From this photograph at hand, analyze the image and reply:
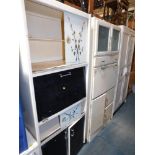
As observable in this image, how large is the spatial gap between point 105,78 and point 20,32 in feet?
4.46

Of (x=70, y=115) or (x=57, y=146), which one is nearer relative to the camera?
(x=57, y=146)

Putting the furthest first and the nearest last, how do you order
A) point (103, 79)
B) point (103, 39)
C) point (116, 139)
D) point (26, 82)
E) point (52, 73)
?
point (116, 139), point (103, 79), point (103, 39), point (52, 73), point (26, 82)

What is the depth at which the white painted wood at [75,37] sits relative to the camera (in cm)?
112

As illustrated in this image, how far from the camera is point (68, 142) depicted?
4.51 ft

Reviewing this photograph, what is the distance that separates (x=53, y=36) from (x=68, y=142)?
1.19 metres

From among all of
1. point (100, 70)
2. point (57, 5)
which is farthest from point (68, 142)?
point (57, 5)

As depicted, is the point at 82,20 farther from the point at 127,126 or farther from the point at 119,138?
the point at 127,126

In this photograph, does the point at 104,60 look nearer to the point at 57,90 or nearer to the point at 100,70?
the point at 100,70

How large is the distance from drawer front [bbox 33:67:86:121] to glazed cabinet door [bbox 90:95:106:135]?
0.41 m

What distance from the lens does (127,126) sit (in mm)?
2326

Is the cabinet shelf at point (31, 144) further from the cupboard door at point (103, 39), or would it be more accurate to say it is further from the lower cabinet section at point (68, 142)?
the cupboard door at point (103, 39)

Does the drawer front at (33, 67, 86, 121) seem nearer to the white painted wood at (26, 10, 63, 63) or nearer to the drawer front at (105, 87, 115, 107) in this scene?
the white painted wood at (26, 10, 63, 63)

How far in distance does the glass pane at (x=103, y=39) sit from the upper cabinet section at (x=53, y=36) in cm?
30
